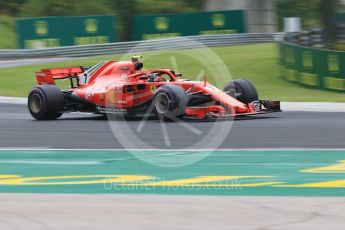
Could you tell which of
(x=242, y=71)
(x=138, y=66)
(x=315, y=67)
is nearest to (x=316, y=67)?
(x=315, y=67)

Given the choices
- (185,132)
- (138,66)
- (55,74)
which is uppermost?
(138,66)

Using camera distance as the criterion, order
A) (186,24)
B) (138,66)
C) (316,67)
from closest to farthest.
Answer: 1. (138,66)
2. (316,67)
3. (186,24)

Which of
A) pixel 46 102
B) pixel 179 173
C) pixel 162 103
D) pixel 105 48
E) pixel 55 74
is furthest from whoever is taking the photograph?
pixel 105 48

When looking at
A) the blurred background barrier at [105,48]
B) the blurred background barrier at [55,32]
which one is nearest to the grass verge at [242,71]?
the blurred background barrier at [105,48]

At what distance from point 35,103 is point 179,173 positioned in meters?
7.01

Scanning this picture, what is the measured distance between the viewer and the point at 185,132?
1312 cm

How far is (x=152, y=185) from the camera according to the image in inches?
327

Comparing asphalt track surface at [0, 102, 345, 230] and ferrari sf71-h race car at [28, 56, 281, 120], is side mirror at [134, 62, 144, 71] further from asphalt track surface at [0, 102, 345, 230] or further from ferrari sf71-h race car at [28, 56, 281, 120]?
asphalt track surface at [0, 102, 345, 230]

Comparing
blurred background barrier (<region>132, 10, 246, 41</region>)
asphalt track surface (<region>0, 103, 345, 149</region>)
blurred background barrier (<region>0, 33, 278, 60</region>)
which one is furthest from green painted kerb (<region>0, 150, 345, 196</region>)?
blurred background barrier (<region>132, 10, 246, 41</region>)

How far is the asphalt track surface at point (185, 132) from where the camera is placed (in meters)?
11.9

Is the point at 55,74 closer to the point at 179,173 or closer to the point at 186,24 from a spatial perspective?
the point at 179,173

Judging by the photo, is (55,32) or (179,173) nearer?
(179,173)

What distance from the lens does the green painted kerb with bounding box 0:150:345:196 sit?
809 cm

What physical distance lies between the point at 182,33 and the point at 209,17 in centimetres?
165
